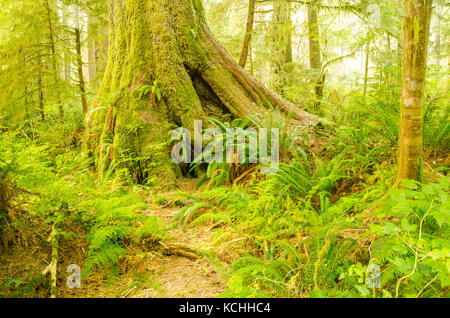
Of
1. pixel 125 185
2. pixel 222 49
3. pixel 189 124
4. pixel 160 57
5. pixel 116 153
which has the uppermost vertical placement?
pixel 222 49

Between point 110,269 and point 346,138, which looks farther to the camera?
point 346,138

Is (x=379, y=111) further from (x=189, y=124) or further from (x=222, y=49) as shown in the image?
(x=222, y=49)

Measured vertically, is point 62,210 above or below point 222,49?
below

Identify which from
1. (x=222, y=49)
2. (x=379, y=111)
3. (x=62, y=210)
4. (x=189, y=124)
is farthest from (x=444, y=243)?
(x=222, y=49)

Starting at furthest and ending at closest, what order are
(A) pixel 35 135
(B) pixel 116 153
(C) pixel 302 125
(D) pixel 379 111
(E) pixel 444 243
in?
(A) pixel 35 135
(C) pixel 302 125
(B) pixel 116 153
(D) pixel 379 111
(E) pixel 444 243

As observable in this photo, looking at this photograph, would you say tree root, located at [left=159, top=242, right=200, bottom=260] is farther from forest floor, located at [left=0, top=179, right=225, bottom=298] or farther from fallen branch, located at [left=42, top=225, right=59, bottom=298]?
fallen branch, located at [left=42, top=225, right=59, bottom=298]

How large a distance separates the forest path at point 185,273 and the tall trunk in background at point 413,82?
1899 mm

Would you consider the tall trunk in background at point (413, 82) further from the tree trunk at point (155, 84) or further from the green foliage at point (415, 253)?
the tree trunk at point (155, 84)

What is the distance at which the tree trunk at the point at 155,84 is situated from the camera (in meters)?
4.77

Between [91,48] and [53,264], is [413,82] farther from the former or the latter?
[91,48]

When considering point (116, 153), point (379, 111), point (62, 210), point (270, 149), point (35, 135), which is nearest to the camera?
point (62, 210)

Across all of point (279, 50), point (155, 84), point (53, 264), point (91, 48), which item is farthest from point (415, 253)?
point (91, 48)

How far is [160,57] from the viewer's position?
16.3ft
